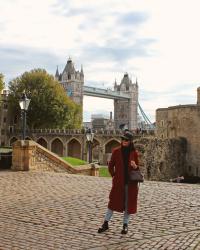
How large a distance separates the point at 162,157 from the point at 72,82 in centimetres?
8249

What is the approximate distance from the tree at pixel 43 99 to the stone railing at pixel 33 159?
46.1 metres

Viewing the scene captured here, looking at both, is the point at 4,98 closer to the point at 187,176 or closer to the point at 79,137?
the point at 79,137

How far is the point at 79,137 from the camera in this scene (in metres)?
65.3

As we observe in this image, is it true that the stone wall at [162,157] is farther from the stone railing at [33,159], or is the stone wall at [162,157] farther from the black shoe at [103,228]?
the black shoe at [103,228]

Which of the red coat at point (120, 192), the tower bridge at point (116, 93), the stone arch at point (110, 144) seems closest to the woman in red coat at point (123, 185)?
the red coat at point (120, 192)

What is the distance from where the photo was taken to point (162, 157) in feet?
→ 113

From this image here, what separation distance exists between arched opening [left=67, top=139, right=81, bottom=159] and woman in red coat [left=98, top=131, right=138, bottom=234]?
196 ft

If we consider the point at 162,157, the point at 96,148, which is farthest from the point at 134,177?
the point at 96,148

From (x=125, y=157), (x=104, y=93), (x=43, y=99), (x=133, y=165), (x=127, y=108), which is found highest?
(x=104, y=93)

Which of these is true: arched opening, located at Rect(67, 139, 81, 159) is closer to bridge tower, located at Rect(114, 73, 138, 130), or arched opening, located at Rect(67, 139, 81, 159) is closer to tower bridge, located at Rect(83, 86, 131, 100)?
tower bridge, located at Rect(83, 86, 131, 100)

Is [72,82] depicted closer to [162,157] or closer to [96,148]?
[96,148]

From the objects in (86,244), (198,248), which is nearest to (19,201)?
(86,244)

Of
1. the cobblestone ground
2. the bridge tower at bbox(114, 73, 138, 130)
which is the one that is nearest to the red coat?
the cobblestone ground

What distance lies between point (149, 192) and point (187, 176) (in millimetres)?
27332
